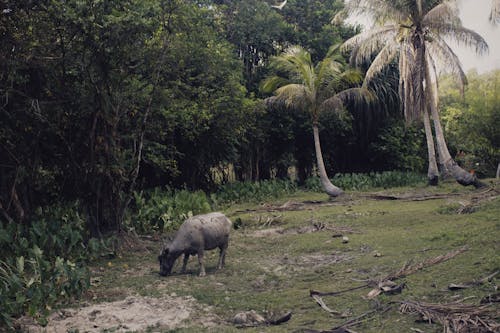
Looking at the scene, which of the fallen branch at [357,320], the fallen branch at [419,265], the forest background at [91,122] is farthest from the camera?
the forest background at [91,122]

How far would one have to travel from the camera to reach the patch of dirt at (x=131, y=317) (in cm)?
688

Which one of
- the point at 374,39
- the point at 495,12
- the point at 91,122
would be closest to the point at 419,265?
the point at 91,122

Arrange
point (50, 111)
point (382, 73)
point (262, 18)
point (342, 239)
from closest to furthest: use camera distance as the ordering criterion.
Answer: point (50, 111) → point (342, 239) → point (262, 18) → point (382, 73)

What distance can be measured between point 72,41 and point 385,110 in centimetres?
2309

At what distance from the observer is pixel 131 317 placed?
7.32 m

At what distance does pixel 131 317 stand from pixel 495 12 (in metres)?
14.7

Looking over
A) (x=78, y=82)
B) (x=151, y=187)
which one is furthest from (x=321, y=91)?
(x=78, y=82)

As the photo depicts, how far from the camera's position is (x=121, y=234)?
41.0 ft

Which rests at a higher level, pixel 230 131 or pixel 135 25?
pixel 135 25

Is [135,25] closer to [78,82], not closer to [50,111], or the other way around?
[78,82]

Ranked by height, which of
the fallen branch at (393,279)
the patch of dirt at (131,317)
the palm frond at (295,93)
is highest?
the palm frond at (295,93)

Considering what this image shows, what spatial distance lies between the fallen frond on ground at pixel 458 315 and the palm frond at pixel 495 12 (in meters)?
12.4

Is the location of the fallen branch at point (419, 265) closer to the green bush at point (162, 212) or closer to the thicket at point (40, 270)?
the thicket at point (40, 270)

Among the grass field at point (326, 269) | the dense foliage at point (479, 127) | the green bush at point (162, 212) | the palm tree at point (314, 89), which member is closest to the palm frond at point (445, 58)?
the palm tree at point (314, 89)
